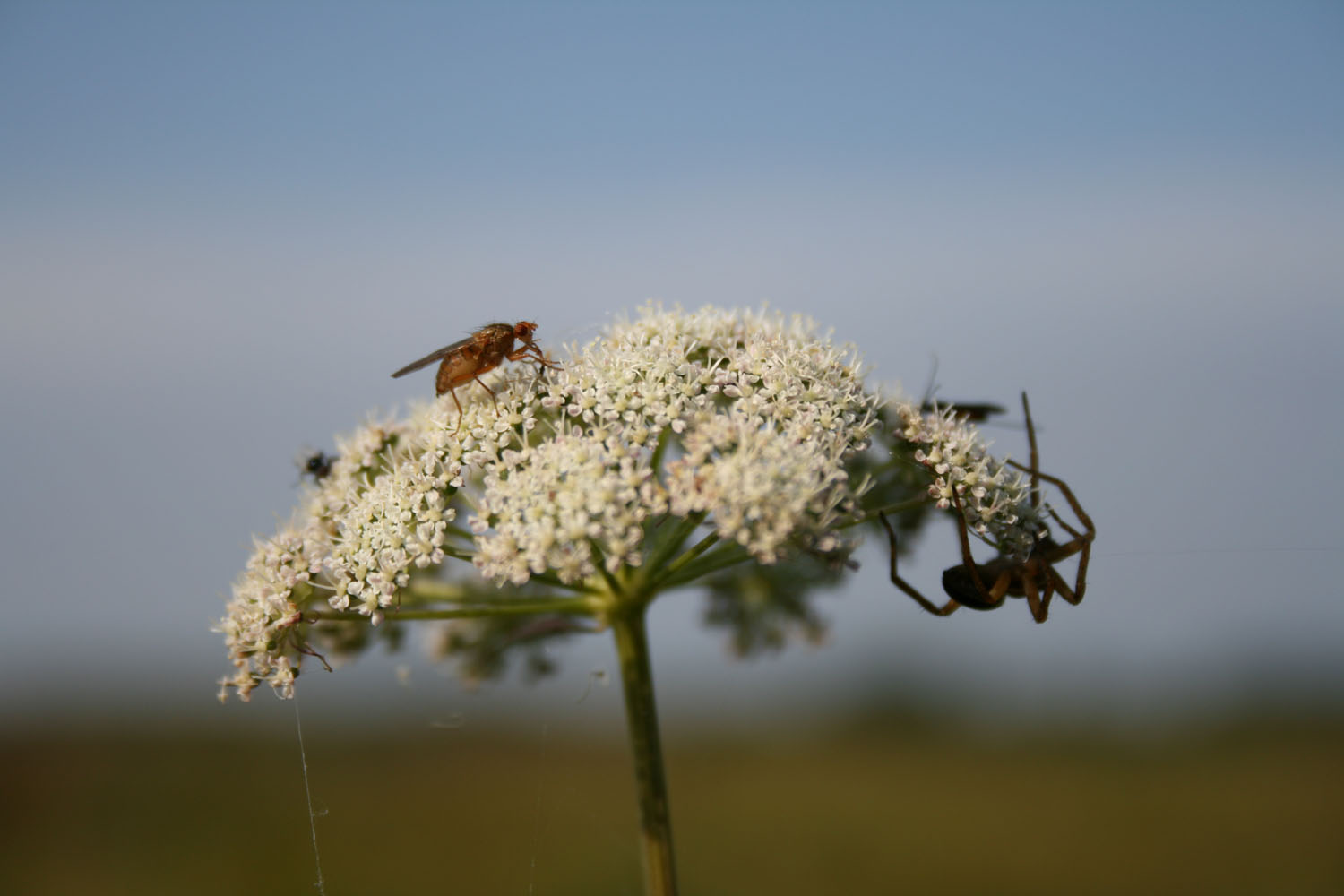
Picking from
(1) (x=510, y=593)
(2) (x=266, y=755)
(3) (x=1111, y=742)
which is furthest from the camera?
(3) (x=1111, y=742)

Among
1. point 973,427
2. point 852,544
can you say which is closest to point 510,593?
point 852,544

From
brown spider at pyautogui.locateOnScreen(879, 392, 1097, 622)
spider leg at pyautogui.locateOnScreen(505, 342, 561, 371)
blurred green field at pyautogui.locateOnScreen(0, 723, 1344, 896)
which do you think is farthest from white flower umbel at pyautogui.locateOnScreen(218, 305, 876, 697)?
blurred green field at pyautogui.locateOnScreen(0, 723, 1344, 896)

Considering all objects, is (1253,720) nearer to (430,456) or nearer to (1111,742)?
(1111,742)

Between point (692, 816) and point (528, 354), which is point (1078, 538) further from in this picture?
point (692, 816)

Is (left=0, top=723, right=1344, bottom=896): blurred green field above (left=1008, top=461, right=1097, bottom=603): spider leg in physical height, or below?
below

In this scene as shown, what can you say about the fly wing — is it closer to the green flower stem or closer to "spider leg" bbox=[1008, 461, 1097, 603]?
the green flower stem

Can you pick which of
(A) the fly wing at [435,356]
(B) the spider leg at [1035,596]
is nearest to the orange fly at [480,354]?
(A) the fly wing at [435,356]
